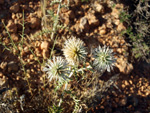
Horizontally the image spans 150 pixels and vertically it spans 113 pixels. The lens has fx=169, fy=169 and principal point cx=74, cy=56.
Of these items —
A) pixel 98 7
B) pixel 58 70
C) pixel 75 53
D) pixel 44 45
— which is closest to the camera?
pixel 58 70

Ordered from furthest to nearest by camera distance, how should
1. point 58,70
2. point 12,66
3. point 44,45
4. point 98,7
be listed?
point 98,7 → point 44,45 → point 12,66 → point 58,70

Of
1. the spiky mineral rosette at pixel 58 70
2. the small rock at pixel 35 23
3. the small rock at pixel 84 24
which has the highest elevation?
the small rock at pixel 35 23

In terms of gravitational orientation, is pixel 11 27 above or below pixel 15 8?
below

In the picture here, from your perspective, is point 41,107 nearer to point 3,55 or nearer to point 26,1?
point 3,55

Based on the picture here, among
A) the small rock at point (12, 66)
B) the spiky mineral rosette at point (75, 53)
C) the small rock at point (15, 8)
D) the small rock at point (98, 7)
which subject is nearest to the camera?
the spiky mineral rosette at point (75, 53)

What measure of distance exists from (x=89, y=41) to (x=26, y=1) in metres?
1.56

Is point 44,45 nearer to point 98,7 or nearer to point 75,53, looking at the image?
point 75,53

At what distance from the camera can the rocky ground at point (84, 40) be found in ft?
9.95

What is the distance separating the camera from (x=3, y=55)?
3.02 metres

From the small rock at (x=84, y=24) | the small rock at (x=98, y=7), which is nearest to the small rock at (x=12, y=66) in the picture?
the small rock at (x=84, y=24)

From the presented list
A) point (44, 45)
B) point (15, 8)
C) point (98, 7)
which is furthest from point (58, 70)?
point (98, 7)

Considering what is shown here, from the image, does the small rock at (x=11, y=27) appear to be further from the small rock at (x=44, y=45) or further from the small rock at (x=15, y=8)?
the small rock at (x=44, y=45)

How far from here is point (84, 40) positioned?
140 inches

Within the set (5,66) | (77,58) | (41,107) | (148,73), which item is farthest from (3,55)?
(148,73)
